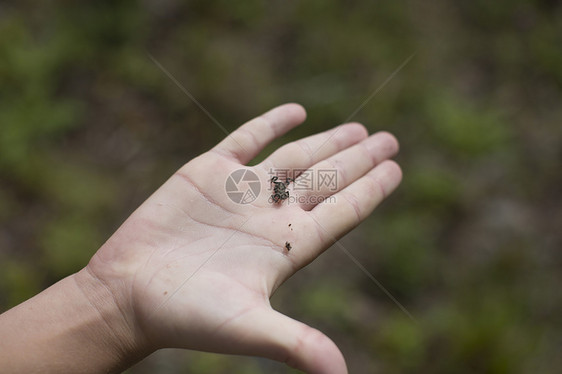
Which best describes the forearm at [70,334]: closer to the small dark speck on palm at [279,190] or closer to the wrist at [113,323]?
the wrist at [113,323]

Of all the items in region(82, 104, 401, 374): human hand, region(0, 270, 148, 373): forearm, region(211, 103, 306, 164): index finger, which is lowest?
region(0, 270, 148, 373): forearm

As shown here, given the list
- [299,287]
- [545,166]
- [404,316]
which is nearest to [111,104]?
[299,287]

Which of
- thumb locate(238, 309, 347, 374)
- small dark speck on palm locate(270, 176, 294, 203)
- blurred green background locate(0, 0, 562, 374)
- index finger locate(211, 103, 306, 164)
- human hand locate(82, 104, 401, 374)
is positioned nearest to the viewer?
thumb locate(238, 309, 347, 374)

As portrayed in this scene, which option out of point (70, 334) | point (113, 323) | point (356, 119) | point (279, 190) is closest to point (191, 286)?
point (113, 323)

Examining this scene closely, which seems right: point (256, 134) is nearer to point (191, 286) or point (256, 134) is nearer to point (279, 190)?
point (279, 190)

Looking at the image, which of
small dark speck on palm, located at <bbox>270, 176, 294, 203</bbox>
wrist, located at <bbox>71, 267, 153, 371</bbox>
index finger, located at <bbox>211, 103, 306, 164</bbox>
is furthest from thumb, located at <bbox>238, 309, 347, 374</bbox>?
index finger, located at <bbox>211, 103, 306, 164</bbox>

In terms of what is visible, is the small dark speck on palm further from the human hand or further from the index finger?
the index finger

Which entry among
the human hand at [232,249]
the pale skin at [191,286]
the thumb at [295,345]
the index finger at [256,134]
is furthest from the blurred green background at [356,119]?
the thumb at [295,345]
